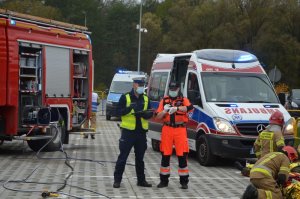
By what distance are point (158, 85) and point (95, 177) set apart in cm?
513

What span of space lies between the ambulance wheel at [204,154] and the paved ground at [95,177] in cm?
15

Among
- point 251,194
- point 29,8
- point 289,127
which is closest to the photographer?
point 251,194

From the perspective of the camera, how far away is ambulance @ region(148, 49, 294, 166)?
12.0m

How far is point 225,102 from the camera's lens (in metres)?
12.7

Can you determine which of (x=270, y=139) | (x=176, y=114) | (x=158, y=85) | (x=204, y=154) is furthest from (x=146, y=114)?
(x=158, y=85)

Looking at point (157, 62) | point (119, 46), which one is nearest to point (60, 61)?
point (157, 62)

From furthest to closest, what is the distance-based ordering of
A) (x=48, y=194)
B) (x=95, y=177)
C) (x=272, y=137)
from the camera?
(x=95, y=177) < (x=272, y=137) < (x=48, y=194)

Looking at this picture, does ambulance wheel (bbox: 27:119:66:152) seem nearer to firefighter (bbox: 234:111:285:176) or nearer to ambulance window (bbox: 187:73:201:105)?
ambulance window (bbox: 187:73:201:105)

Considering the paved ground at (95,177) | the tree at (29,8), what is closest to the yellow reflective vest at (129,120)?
the paved ground at (95,177)

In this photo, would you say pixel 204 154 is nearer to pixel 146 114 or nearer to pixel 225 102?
pixel 225 102

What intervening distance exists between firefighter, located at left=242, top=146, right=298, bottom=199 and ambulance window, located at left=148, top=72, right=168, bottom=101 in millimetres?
8198

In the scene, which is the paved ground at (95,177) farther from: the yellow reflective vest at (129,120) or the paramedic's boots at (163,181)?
the yellow reflective vest at (129,120)

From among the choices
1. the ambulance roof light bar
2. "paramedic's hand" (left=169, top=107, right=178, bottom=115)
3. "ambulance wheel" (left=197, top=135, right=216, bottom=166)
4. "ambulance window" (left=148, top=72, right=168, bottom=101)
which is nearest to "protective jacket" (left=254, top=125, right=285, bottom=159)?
"paramedic's hand" (left=169, top=107, right=178, bottom=115)

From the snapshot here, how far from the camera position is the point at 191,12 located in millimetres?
58531
